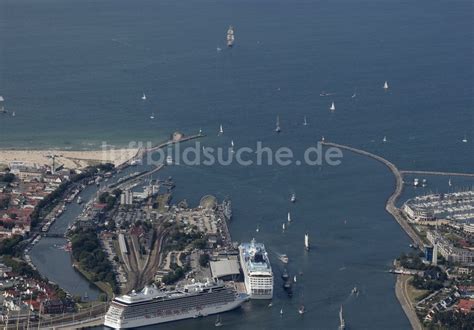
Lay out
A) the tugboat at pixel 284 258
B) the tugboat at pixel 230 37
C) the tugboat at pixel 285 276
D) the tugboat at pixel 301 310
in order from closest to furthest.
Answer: the tugboat at pixel 301 310 → the tugboat at pixel 285 276 → the tugboat at pixel 284 258 → the tugboat at pixel 230 37

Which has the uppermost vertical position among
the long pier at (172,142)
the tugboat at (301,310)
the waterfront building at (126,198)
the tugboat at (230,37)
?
the tugboat at (230,37)

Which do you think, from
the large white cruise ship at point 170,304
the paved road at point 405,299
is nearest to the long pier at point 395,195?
the paved road at point 405,299

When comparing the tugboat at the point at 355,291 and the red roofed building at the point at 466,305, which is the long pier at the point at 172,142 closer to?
the tugboat at the point at 355,291

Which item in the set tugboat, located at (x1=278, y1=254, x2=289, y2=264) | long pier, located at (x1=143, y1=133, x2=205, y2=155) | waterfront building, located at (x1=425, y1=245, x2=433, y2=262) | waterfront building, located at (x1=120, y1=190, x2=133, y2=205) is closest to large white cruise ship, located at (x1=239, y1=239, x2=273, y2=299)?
tugboat, located at (x1=278, y1=254, x2=289, y2=264)

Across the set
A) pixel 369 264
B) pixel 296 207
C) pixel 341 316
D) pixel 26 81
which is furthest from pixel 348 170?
pixel 26 81

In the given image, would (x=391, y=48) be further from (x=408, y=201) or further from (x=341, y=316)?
(x=341, y=316)

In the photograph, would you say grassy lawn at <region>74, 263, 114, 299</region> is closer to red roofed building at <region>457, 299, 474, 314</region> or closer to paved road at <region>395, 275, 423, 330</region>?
paved road at <region>395, 275, 423, 330</region>

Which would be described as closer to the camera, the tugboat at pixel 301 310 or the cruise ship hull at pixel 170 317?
the cruise ship hull at pixel 170 317

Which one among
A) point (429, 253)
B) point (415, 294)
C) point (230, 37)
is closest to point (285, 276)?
point (415, 294)
